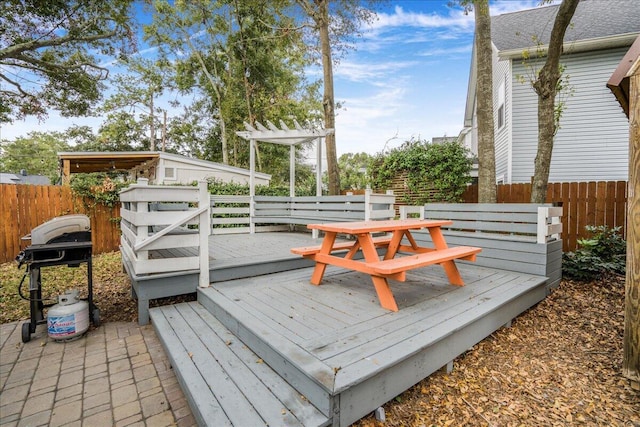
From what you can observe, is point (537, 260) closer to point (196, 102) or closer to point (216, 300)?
point (216, 300)

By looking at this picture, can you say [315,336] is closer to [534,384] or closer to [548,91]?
[534,384]

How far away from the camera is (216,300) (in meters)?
2.88

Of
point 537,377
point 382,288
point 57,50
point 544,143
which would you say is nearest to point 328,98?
point 544,143

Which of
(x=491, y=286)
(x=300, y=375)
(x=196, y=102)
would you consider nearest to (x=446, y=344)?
(x=300, y=375)

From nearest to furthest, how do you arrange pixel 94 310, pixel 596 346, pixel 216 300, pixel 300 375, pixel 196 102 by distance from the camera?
pixel 300 375 → pixel 596 346 → pixel 216 300 → pixel 94 310 → pixel 196 102

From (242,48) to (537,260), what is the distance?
17246mm

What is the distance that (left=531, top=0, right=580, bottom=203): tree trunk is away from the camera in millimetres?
4206

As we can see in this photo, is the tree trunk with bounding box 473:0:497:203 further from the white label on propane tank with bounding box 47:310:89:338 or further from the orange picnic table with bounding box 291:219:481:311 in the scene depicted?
the white label on propane tank with bounding box 47:310:89:338

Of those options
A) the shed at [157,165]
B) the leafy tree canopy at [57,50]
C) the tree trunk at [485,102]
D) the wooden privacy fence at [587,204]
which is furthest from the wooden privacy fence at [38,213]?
the wooden privacy fence at [587,204]

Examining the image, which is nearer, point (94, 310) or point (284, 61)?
point (94, 310)

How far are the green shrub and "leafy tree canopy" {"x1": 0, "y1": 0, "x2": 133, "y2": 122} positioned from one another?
11.5 m

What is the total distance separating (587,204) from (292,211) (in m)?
5.97

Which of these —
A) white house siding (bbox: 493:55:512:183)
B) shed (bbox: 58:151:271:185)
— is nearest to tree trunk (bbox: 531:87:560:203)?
white house siding (bbox: 493:55:512:183)

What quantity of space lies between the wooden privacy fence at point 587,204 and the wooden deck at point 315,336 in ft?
11.5
